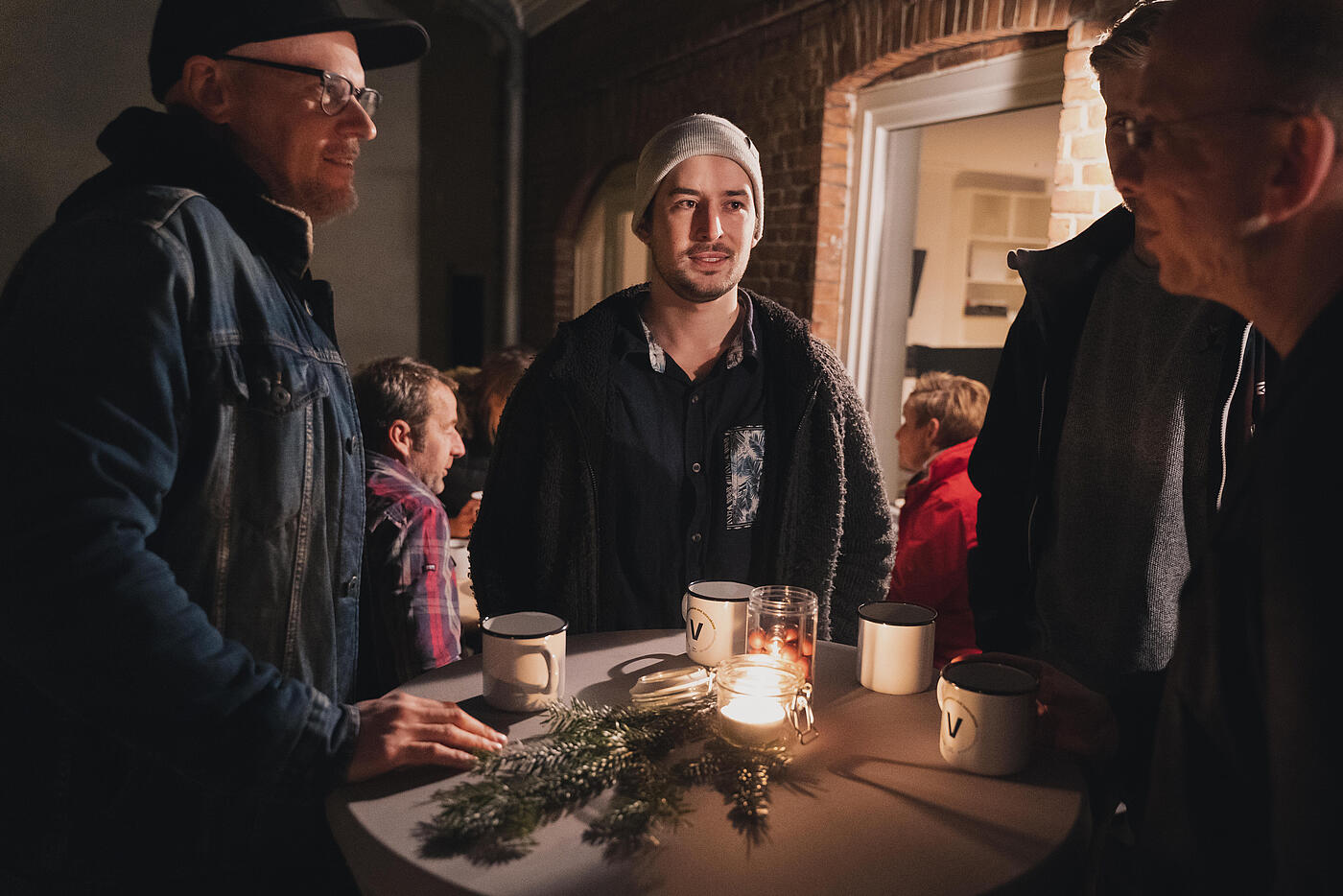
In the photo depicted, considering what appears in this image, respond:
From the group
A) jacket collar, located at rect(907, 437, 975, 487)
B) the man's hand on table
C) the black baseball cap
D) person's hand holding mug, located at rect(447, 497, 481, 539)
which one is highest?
the black baseball cap

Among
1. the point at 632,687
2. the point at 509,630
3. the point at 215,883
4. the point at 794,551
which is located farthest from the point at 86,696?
the point at 794,551

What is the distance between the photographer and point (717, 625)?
1.48m

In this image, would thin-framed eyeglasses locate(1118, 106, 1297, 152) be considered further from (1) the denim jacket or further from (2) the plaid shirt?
(2) the plaid shirt

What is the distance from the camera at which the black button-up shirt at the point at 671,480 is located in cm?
200

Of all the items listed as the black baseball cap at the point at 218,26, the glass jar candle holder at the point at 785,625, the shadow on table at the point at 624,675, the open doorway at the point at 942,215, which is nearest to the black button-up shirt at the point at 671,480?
the shadow on table at the point at 624,675

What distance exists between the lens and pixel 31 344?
0.98 metres

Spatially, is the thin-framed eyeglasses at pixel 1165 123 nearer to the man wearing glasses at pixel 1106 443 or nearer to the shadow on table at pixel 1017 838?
the man wearing glasses at pixel 1106 443

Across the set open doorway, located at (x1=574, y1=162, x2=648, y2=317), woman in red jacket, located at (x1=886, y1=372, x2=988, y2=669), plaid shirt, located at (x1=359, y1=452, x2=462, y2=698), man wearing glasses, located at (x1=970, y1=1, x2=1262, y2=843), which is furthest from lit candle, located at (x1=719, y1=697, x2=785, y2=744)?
open doorway, located at (x1=574, y1=162, x2=648, y2=317)

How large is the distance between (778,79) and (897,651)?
3729mm

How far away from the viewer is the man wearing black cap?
975 mm

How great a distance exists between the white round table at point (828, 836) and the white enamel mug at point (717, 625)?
0.72ft

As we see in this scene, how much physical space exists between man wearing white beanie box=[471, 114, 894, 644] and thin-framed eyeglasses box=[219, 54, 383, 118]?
0.73 meters

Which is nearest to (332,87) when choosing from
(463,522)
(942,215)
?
(463,522)

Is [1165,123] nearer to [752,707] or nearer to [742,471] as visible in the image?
[752,707]
